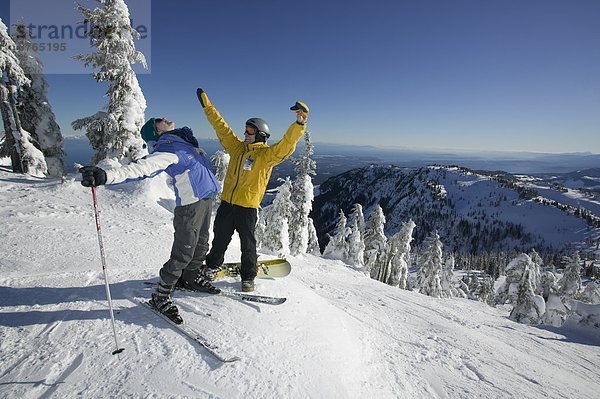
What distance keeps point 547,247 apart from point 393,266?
687 ft

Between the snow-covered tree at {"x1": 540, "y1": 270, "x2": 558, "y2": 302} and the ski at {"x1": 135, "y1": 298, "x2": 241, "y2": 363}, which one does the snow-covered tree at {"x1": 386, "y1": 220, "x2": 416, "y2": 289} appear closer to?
the snow-covered tree at {"x1": 540, "y1": 270, "x2": 558, "y2": 302}

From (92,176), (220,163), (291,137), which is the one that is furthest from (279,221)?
(92,176)

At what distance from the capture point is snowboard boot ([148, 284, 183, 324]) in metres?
3.77

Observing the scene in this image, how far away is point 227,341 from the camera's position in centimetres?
357

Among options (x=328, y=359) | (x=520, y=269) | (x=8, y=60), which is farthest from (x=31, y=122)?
(x=520, y=269)

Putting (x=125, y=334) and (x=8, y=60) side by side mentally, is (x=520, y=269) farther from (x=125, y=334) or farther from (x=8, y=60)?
(x=8, y=60)

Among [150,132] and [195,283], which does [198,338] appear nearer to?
[195,283]

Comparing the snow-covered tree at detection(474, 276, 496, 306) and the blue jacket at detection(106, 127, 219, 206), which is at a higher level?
the blue jacket at detection(106, 127, 219, 206)

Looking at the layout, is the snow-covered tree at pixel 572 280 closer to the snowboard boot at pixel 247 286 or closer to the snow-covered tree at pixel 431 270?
the snow-covered tree at pixel 431 270

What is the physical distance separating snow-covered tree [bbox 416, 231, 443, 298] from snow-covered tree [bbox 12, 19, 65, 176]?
40136 mm

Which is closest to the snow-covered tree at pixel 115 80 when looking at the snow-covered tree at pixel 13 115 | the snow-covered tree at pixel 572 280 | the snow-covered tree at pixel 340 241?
the snow-covered tree at pixel 13 115

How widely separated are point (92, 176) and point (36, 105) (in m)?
28.5

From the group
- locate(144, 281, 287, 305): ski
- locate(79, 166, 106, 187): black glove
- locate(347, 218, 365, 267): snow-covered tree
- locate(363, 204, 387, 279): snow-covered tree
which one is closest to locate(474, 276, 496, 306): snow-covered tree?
locate(363, 204, 387, 279): snow-covered tree

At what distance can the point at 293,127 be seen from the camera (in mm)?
4242
